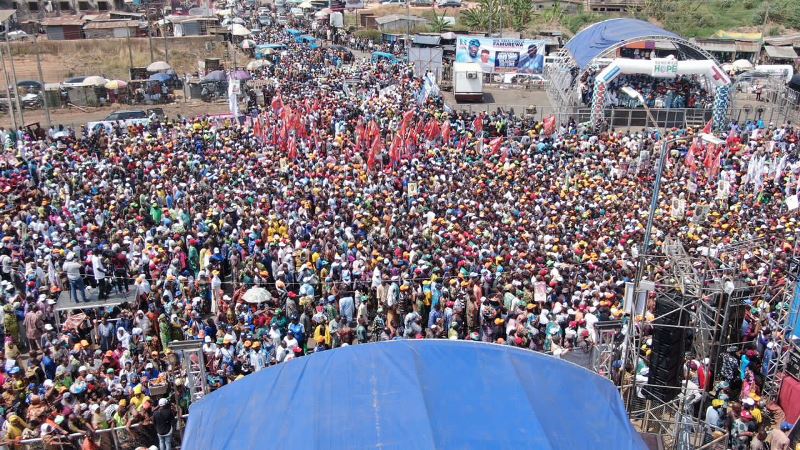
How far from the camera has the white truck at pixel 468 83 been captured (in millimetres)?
31483

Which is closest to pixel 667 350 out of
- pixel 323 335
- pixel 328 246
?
pixel 323 335

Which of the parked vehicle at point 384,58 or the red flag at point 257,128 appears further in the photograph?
the parked vehicle at point 384,58

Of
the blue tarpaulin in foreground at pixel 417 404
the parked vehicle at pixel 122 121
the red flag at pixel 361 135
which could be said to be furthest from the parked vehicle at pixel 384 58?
the blue tarpaulin in foreground at pixel 417 404

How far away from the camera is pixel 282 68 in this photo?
3853 cm

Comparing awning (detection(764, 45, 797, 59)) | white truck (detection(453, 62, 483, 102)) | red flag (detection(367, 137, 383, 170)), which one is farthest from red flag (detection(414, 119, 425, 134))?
awning (detection(764, 45, 797, 59))

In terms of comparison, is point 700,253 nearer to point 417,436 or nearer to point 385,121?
point 417,436

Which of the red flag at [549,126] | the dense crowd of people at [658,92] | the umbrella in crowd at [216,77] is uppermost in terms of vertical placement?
the umbrella in crowd at [216,77]

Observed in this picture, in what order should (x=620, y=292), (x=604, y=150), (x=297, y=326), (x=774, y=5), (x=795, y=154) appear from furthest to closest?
(x=774, y=5), (x=604, y=150), (x=795, y=154), (x=620, y=292), (x=297, y=326)

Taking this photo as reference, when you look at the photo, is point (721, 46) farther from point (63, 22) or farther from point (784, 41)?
point (63, 22)

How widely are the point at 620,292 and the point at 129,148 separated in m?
15.8

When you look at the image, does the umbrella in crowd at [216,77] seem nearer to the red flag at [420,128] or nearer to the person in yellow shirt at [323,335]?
the red flag at [420,128]

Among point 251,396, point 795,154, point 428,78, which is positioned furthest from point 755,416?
point 428,78

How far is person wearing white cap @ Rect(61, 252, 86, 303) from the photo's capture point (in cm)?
1284

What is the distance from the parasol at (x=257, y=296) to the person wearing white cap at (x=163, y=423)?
318 centimetres
